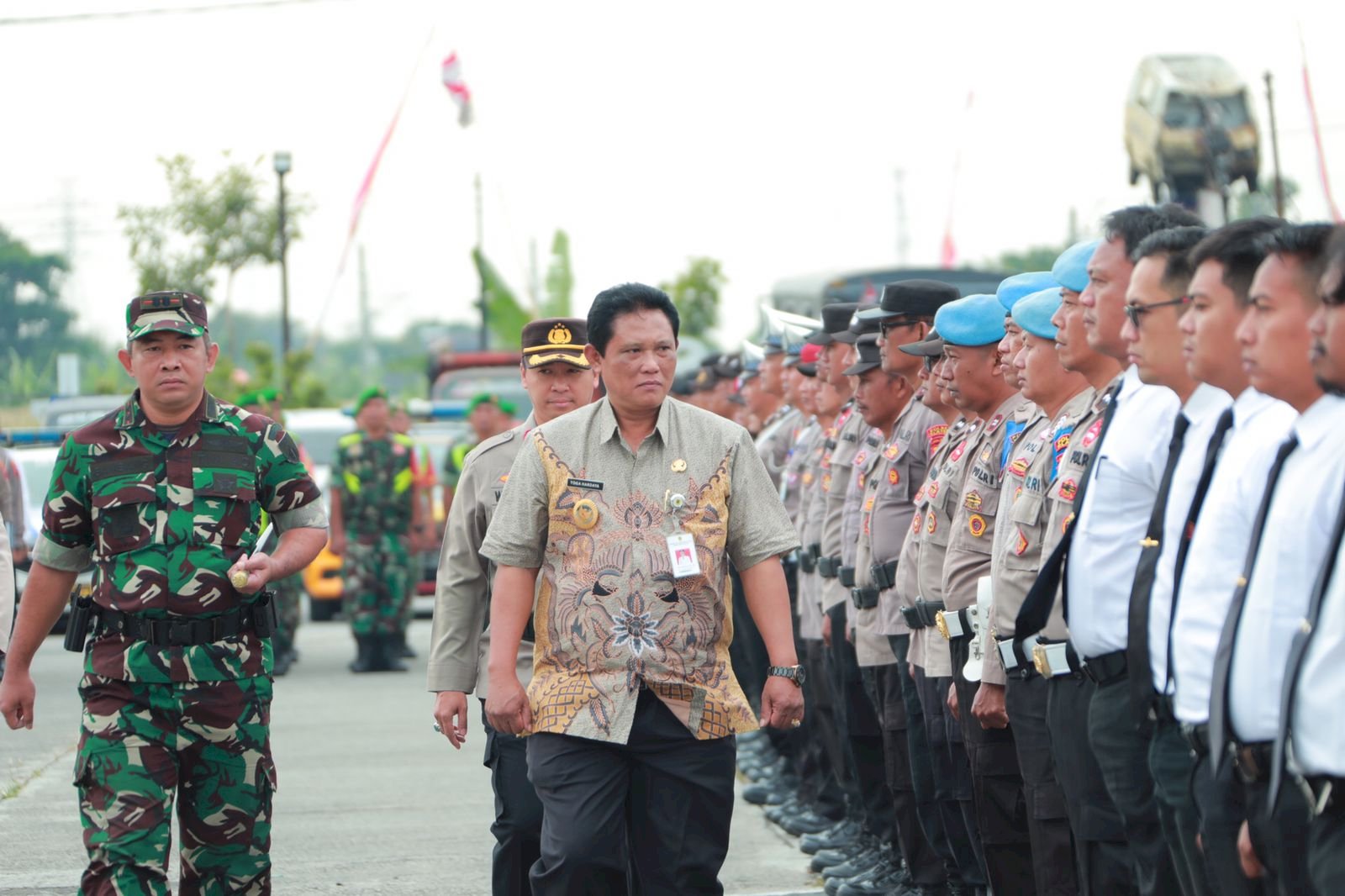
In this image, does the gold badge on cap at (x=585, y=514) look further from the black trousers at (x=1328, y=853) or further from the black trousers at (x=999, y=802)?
the black trousers at (x=1328, y=853)

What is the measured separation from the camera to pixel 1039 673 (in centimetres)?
513

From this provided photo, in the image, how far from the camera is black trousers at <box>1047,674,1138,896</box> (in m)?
4.86

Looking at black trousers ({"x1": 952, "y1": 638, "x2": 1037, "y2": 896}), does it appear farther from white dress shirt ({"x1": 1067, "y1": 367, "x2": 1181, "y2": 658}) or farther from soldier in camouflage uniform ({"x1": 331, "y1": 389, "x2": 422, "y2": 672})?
soldier in camouflage uniform ({"x1": 331, "y1": 389, "x2": 422, "y2": 672})

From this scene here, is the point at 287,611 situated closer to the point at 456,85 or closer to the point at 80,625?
the point at 80,625

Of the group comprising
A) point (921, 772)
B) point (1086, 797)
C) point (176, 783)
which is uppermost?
point (1086, 797)

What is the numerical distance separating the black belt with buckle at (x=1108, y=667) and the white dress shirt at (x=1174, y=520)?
0.86 ft

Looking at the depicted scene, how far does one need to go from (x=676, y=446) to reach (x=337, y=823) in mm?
4182

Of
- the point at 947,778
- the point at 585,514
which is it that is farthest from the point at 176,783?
the point at 947,778

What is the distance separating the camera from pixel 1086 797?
490 centimetres

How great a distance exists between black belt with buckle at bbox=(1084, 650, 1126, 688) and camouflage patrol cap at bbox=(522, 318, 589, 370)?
2290 millimetres

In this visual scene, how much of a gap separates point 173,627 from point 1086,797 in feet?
8.99

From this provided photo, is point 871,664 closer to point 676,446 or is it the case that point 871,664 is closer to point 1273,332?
point 676,446

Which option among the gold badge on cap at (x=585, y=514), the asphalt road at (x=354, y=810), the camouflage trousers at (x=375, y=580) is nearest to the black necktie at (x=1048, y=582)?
the gold badge on cap at (x=585, y=514)

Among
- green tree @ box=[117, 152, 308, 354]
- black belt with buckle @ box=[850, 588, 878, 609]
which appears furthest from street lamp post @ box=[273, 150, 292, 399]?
black belt with buckle @ box=[850, 588, 878, 609]
